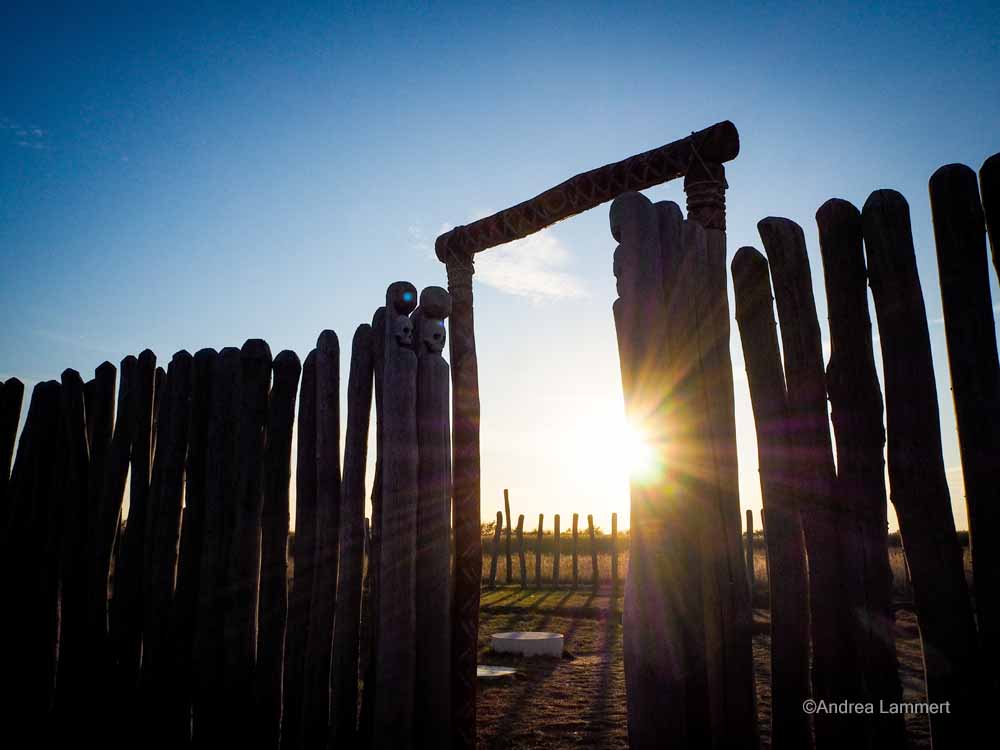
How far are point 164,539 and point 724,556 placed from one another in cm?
364

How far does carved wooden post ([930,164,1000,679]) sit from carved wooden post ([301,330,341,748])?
119 inches

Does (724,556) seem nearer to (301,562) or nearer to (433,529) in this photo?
(433,529)

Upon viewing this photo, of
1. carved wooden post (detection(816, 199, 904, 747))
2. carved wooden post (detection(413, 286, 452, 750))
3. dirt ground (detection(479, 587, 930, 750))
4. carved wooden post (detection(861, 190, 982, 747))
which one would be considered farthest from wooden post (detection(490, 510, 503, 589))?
carved wooden post (detection(861, 190, 982, 747))

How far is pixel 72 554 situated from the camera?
5172mm

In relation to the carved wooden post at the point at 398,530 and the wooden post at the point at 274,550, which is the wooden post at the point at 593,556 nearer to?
the wooden post at the point at 274,550

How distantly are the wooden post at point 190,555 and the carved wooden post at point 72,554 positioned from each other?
1.12m

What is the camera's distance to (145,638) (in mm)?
4402

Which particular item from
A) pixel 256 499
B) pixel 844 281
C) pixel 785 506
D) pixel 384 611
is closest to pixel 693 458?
pixel 785 506

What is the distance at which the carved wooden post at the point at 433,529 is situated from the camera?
3.38 metres

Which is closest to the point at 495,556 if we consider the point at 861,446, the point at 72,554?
the point at 72,554

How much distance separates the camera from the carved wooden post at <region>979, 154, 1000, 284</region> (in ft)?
7.41

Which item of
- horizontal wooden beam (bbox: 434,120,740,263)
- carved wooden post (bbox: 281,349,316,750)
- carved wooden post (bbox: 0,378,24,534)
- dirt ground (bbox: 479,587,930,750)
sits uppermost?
horizontal wooden beam (bbox: 434,120,740,263)

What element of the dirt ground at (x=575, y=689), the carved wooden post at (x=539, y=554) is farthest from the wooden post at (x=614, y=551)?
the dirt ground at (x=575, y=689)

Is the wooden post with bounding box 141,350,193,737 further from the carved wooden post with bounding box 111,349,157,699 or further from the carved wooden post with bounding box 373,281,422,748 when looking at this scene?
the carved wooden post with bounding box 373,281,422,748
